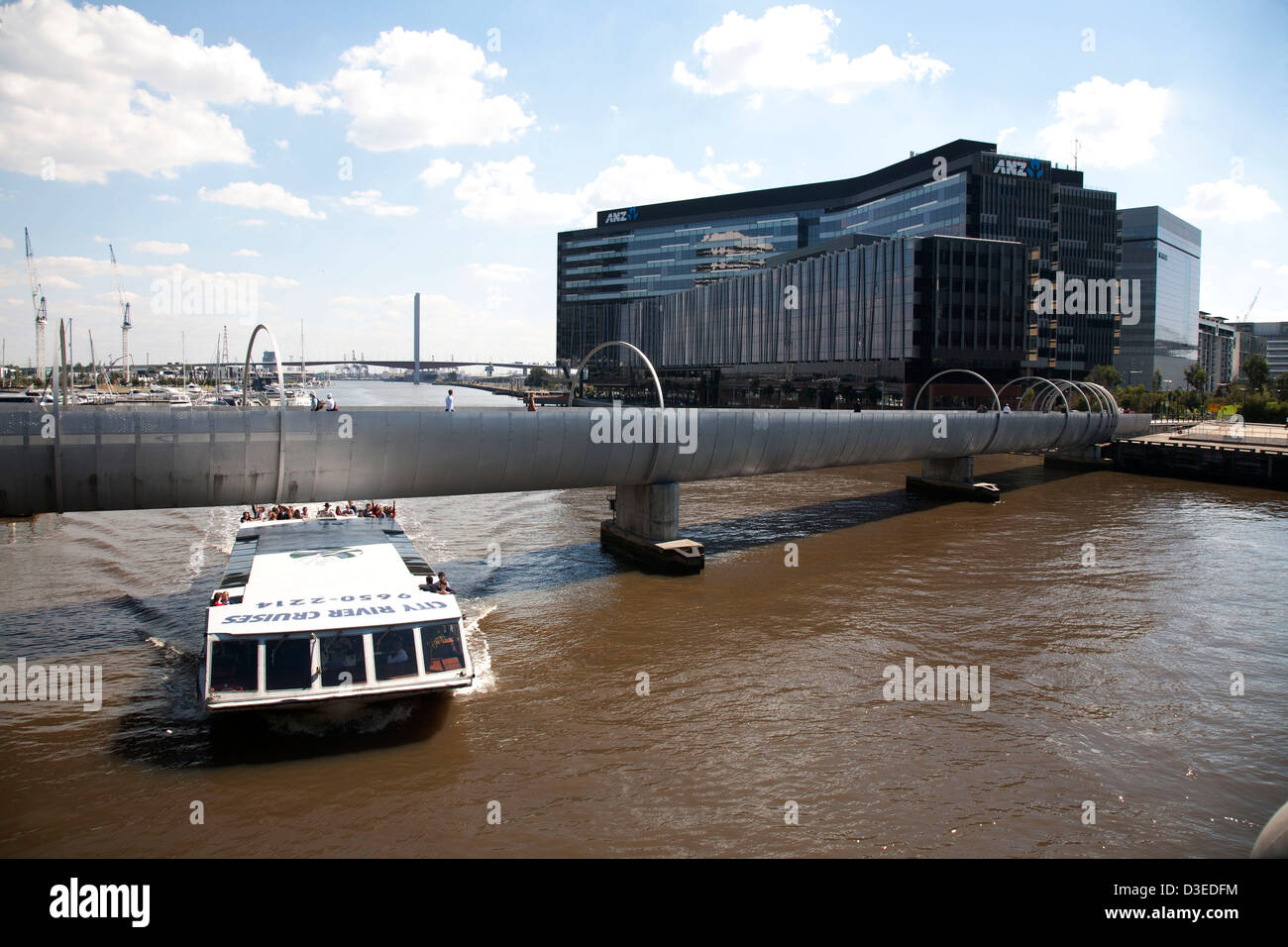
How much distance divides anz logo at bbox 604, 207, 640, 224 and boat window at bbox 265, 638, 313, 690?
180 meters

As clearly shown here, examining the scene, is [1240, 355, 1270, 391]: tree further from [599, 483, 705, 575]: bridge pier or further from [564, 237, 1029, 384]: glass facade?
[599, 483, 705, 575]: bridge pier

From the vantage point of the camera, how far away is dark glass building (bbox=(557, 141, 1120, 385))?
10019 centimetres

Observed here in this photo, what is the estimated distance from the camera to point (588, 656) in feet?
70.0

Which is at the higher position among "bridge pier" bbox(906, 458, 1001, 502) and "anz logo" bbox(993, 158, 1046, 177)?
"anz logo" bbox(993, 158, 1046, 177)

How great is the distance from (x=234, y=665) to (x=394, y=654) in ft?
9.13

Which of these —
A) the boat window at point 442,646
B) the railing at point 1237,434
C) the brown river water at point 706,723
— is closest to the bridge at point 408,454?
the brown river water at point 706,723

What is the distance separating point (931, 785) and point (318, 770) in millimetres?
10915

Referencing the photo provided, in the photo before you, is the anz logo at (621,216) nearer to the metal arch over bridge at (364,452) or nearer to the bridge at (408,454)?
the bridge at (408,454)

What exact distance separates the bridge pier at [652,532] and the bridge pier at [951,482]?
24.5 m

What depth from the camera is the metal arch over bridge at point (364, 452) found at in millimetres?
19984

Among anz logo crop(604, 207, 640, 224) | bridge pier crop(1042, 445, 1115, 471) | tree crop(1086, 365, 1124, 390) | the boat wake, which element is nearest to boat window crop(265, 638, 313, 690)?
the boat wake
